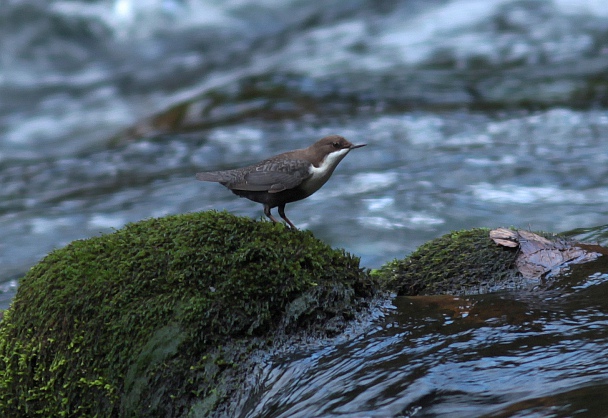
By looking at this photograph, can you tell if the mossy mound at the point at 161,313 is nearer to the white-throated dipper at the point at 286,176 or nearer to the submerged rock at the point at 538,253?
the white-throated dipper at the point at 286,176

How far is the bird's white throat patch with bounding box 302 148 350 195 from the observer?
423 centimetres

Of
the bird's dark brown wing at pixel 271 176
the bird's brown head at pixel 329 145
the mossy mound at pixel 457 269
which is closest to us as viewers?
the mossy mound at pixel 457 269

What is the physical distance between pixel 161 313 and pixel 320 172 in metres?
1.41

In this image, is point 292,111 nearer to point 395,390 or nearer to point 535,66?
point 535,66

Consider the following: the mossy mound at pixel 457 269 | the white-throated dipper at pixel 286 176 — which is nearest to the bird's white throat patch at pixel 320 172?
the white-throated dipper at pixel 286 176

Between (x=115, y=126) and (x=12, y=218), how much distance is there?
11.6ft

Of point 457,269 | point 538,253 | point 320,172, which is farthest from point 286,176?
point 538,253

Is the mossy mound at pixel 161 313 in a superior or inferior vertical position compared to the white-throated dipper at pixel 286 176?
inferior

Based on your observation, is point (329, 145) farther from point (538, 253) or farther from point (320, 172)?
point (538, 253)

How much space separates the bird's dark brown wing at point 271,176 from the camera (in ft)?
13.6

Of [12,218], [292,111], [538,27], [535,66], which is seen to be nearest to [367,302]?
[12,218]

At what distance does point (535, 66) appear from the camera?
10.9 meters

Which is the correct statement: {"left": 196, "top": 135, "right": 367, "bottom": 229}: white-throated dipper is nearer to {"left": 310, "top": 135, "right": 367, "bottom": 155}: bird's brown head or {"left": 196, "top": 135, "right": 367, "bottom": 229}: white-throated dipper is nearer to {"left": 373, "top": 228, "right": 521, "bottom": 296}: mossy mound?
{"left": 310, "top": 135, "right": 367, "bottom": 155}: bird's brown head

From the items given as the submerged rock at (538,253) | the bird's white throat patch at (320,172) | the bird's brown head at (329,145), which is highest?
the bird's brown head at (329,145)
